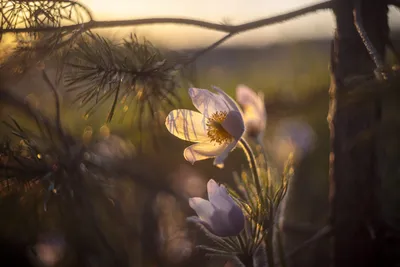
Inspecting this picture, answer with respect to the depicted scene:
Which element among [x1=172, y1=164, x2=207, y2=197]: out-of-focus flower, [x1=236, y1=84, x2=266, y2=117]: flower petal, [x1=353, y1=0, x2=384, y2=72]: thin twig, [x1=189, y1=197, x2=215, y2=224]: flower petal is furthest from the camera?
[x1=172, y1=164, x2=207, y2=197]: out-of-focus flower

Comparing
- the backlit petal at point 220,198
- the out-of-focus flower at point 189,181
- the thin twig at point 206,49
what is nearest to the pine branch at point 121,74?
the thin twig at point 206,49

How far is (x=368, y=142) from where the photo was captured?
82cm

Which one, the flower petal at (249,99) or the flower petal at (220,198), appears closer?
the flower petal at (220,198)

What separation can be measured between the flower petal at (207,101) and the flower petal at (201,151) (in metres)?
0.05

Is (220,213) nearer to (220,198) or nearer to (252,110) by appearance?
(220,198)

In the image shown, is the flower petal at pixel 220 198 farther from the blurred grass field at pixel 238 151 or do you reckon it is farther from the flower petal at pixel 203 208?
the blurred grass field at pixel 238 151

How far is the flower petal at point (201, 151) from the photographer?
0.79m

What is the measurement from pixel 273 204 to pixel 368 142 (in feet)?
0.64

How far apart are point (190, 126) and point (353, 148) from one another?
0.26 metres

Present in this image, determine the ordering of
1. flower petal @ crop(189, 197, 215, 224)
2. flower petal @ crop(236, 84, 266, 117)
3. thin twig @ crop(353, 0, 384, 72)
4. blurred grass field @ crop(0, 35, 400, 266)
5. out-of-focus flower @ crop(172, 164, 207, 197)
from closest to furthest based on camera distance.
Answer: thin twig @ crop(353, 0, 384, 72) → flower petal @ crop(189, 197, 215, 224) → flower petal @ crop(236, 84, 266, 117) → blurred grass field @ crop(0, 35, 400, 266) → out-of-focus flower @ crop(172, 164, 207, 197)

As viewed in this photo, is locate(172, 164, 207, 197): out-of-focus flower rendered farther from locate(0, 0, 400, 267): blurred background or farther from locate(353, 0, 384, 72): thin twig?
locate(353, 0, 384, 72): thin twig

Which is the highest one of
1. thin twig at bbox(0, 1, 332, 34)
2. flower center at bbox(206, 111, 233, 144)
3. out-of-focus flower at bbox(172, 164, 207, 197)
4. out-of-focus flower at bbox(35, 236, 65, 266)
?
thin twig at bbox(0, 1, 332, 34)

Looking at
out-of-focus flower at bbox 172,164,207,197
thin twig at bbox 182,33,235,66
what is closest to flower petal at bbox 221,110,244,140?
thin twig at bbox 182,33,235,66

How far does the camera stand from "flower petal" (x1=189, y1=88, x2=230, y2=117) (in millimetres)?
775
